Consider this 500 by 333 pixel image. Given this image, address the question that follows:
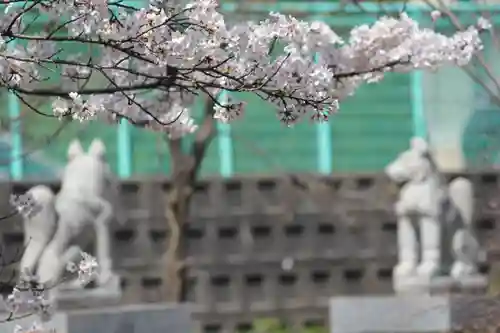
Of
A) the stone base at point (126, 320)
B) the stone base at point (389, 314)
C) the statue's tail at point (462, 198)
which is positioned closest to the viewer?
the stone base at point (126, 320)

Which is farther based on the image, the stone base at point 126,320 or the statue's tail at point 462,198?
the statue's tail at point 462,198

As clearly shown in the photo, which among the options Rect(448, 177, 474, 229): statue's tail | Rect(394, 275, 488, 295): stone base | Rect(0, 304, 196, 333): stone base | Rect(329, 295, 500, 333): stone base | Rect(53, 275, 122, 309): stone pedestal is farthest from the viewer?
Rect(448, 177, 474, 229): statue's tail

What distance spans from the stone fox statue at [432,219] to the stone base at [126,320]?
200 centimetres

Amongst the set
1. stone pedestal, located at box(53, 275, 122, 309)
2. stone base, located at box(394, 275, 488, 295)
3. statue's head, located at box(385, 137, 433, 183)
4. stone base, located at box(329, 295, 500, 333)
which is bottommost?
stone base, located at box(329, 295, 500, 333)

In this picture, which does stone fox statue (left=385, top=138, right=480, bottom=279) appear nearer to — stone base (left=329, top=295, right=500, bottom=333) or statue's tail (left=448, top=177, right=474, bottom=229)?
statue's tail (left=448, top=177, right=474, bottom=229)

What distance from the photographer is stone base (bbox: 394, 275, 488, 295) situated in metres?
6.98

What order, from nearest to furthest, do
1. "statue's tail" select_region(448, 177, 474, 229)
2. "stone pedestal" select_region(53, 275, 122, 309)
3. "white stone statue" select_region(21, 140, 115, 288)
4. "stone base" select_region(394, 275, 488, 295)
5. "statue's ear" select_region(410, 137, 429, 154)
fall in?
"stone pedestal" select_region(53, 275, 122, 309), "white stone statue" select_region(21, 140, 115, 288), "stone base" select_region(394, 275, 488, 295), "statue's ear" select_region(410, 137, 429, 154), "statue's tail" select_region(448, 177, 474, 229)

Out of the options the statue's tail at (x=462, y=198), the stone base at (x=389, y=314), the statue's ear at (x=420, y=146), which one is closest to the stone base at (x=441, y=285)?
the stone base at (x=389, y=314)

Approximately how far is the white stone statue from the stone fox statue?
2337 mm

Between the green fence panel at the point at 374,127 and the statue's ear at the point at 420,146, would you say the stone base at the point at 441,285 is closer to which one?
the statue's ear at the point at 420,146

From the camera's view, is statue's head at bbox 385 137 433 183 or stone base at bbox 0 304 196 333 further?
statue's head at bbox 385 137 433 183

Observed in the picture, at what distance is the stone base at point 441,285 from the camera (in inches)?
275

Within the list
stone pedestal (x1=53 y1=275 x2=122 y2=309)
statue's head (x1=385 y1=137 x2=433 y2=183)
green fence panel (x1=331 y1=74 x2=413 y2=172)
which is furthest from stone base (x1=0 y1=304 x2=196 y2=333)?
green fence panel (x1=331 y1=74 x2=413 y2=172)

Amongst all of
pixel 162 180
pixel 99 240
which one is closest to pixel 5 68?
pixel 99 240
